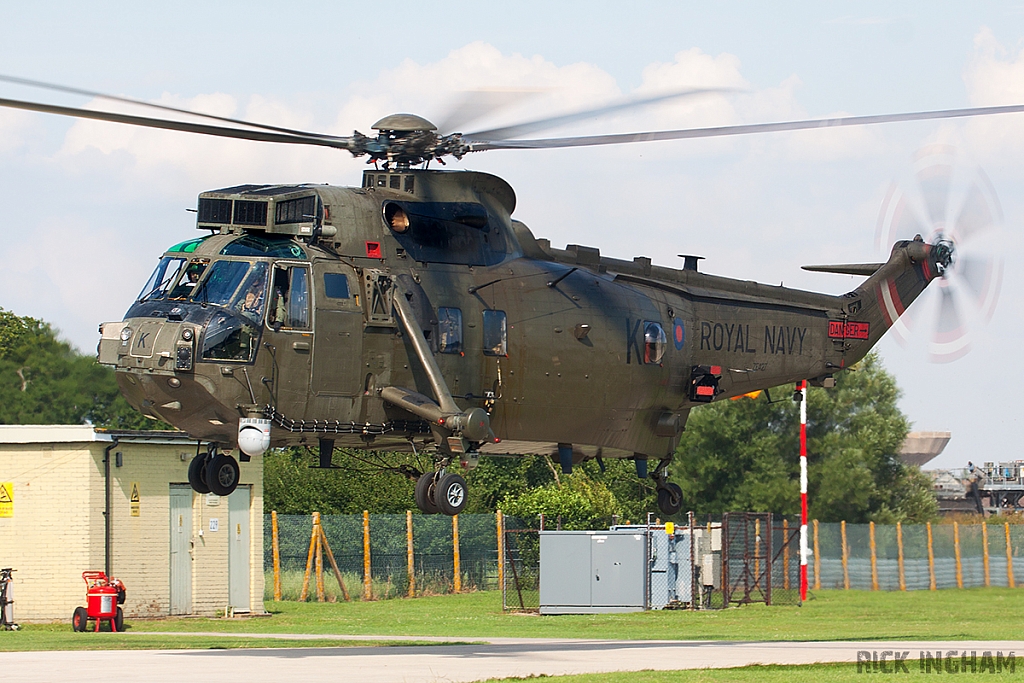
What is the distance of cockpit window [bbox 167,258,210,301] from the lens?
57.4ft

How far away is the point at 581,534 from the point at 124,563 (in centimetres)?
1067

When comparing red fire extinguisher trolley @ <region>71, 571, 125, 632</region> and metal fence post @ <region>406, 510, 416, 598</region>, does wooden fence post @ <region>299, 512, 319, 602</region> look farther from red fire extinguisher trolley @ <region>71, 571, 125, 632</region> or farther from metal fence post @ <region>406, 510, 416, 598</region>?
red fire extinguisher trolley @ <region>71, 571, 125, 632</region>

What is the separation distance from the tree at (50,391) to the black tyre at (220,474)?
46.7 metres

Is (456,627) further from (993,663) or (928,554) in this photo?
(928,554)

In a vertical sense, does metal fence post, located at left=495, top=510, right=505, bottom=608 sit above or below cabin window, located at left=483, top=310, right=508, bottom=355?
below

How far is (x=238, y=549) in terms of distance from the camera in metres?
33.8

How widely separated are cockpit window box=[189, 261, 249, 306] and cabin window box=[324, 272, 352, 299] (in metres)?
1.04

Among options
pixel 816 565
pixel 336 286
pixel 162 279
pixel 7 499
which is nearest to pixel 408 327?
pixel 336 286

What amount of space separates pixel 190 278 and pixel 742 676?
8279 millimetres

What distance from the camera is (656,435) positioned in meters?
22.1

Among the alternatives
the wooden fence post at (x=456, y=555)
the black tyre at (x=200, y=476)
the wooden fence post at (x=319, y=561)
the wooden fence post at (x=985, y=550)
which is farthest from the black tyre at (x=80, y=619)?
the wooden fence post at (x=985, y=550)

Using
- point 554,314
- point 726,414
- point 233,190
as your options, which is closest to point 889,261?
point 554,314

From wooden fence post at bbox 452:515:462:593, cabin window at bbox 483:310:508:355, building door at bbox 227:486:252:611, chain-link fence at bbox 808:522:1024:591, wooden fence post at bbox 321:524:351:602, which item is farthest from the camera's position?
chain-link fence at bbox 808:522:1024:591

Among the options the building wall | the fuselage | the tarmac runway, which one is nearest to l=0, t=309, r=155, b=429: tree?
the building wall
